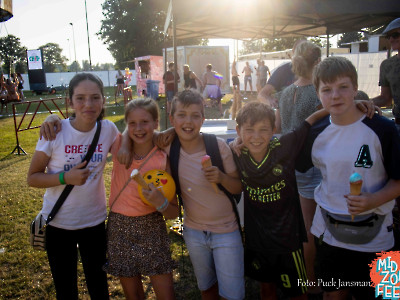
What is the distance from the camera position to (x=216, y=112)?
13.7 meters

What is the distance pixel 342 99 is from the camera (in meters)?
1.75

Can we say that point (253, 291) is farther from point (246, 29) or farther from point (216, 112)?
A: point (216, 112)

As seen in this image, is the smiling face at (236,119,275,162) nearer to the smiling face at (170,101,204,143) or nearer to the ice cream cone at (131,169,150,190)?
the smiling face at (170,101,204,143)

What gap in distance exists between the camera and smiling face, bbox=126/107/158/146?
2105 millimetres

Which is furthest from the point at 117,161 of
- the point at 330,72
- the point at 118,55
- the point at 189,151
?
the point at 118,55

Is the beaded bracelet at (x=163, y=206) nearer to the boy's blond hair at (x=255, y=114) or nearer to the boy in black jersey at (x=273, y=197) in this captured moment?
the boy in black jersey at (x=273, y=197)

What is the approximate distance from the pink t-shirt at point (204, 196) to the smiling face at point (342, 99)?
2.30 feet

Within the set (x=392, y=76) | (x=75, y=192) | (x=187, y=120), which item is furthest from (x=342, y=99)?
(x=392, y=76)

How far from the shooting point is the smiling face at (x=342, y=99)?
1752mm

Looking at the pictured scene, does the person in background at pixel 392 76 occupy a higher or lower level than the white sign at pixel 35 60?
lower

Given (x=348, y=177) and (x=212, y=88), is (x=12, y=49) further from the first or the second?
(x=348, y=177)

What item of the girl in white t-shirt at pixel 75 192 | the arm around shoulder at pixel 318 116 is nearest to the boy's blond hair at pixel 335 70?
the arm around shoulder at pixel 318 116

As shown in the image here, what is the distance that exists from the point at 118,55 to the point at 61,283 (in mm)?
47598

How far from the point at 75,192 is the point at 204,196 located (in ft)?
2.83
